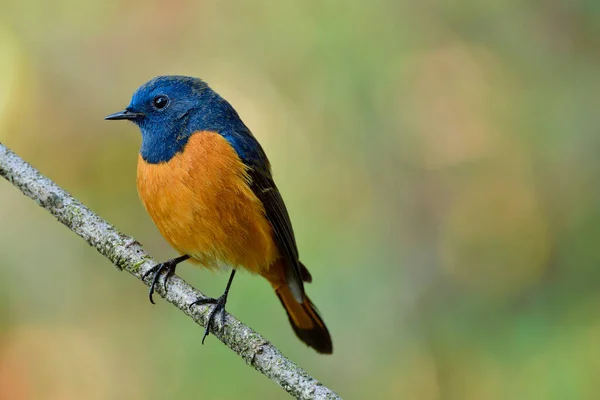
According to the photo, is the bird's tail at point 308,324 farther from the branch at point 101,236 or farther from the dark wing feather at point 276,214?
the branch at point 101,236

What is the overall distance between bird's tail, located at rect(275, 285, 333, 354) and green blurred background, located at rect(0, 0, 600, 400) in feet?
2.00

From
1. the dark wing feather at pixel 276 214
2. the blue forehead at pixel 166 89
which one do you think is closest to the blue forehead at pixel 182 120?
the blue forehead at pixel 166 89

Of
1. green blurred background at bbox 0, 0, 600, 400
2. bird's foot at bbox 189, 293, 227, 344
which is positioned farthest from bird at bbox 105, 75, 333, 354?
green blurred background at bbox 0, 0, 600, 400

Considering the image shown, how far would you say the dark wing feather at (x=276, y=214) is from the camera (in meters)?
4.21

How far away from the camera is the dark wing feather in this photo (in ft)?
13.8

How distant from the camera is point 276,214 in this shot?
4266 millimetres

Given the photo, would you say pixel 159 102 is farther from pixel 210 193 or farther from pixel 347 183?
pixel 347 183

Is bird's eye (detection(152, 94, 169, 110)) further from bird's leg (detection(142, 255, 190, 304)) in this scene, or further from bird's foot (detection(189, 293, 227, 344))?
bird's foot (detection(189, 293, 227, 344))

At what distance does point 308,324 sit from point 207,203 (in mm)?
1211

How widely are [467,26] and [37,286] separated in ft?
14.4

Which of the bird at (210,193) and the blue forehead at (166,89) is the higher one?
the blue forehead at (166,89)

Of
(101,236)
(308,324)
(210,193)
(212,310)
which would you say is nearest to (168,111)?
(210,193)

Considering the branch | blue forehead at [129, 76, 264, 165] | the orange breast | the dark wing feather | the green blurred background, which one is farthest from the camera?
the green blurred background

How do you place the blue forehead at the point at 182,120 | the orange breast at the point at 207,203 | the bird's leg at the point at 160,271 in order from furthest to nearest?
the blue forehead at the point at 182,120
the orange breast at the point at 207,203
the bird's leg at the point at 160,271
